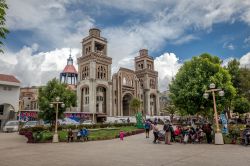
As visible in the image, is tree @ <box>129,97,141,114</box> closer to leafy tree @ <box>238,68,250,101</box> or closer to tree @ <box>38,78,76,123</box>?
tree @ <box>38,78,76,123</box>

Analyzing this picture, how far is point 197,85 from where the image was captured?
23.2 metres

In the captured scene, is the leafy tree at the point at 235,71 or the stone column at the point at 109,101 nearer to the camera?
the leafy tree at the point at 235,71

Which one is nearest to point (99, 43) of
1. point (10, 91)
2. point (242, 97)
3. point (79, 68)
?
point (79, 68)

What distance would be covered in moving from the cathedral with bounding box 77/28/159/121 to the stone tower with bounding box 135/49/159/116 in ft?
8.36

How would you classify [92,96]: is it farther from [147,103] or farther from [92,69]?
[147,103]

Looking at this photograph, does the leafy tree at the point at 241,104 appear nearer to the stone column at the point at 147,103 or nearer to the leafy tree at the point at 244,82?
the leafy tree at the point at 244,82

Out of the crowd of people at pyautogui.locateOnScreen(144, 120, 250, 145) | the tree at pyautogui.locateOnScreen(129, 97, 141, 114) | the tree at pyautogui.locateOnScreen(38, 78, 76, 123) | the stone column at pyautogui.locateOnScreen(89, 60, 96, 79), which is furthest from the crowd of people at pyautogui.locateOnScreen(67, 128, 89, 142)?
the tree at pyautogui.locateOnScreen(129, 97, 141, 114)

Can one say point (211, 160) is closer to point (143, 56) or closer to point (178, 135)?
point (178, 135)

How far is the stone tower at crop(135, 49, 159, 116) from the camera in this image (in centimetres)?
8162

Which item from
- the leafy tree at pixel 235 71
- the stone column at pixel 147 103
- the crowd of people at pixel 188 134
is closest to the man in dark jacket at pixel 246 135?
the crowd of people at pixel 188 134

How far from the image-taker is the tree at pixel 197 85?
920 inches

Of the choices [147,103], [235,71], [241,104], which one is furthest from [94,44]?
[241,104]

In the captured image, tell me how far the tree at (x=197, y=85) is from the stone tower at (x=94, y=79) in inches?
1489

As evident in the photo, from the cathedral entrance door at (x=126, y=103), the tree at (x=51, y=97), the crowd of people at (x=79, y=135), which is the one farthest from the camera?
the cathedral entrance door at (x=126, y=103)
